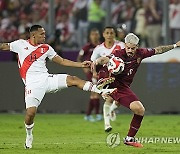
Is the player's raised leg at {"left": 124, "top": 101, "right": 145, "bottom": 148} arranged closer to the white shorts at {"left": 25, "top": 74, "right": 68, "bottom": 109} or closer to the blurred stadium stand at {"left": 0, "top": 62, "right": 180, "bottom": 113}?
the white shorts at {"left": 25, "top": 74, "right": 68, "bottom": 109}

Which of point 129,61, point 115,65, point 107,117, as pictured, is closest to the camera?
point 115,65

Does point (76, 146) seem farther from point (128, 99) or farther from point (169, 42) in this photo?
point (169, 42)

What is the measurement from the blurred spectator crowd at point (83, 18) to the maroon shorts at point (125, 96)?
960 cm

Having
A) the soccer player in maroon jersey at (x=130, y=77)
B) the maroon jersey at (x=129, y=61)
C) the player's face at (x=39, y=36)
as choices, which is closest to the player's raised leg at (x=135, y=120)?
the soccer player in maroon jersey at (x=130, y=77)

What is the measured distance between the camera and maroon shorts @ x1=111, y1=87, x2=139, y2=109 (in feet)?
46.5

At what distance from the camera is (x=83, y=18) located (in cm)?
2406

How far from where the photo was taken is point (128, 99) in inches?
559

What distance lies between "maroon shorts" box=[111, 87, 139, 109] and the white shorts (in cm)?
107

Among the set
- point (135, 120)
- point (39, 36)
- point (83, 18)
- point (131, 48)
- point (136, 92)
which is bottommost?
point (136, 92)

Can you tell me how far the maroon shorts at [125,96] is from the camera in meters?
14.2

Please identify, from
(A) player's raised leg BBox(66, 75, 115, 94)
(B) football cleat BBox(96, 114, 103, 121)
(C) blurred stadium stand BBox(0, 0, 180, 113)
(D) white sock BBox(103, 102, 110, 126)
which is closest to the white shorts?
(A) player's raised leg BBox(66, 75, 115, 94)

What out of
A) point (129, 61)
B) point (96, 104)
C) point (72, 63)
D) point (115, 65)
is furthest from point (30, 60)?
point (96, 104)

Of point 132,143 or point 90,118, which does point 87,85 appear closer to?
point 132,143

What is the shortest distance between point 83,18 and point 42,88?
34.0 ft
